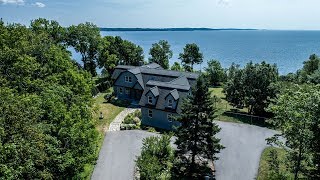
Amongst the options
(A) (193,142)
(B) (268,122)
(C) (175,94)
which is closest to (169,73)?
(C) (175,94)

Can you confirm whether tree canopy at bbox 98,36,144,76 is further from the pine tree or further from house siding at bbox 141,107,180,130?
the pine tree

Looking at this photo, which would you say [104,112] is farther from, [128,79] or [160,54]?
[160,54]

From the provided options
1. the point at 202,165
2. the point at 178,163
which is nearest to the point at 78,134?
the point at 178,163

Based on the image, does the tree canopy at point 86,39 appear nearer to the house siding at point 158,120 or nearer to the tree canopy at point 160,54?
the tree canopy at point 160,54

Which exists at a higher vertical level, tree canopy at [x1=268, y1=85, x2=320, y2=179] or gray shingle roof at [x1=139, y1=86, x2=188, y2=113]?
tree canopy at [x1=268, y1=85, x2=320, y2=179]

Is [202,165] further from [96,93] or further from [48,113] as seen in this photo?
[96,93]

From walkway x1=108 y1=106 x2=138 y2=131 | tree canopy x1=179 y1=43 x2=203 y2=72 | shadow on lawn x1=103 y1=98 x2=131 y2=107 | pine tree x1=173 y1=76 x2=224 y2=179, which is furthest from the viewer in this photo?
tree canopy x1=179 y1=43 x2=203 y2=72

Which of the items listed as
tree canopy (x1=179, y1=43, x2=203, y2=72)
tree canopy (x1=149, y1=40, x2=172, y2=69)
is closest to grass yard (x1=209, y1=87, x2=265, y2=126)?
tree canopy (x1=149, y1=40, x2=172, y2=69)
